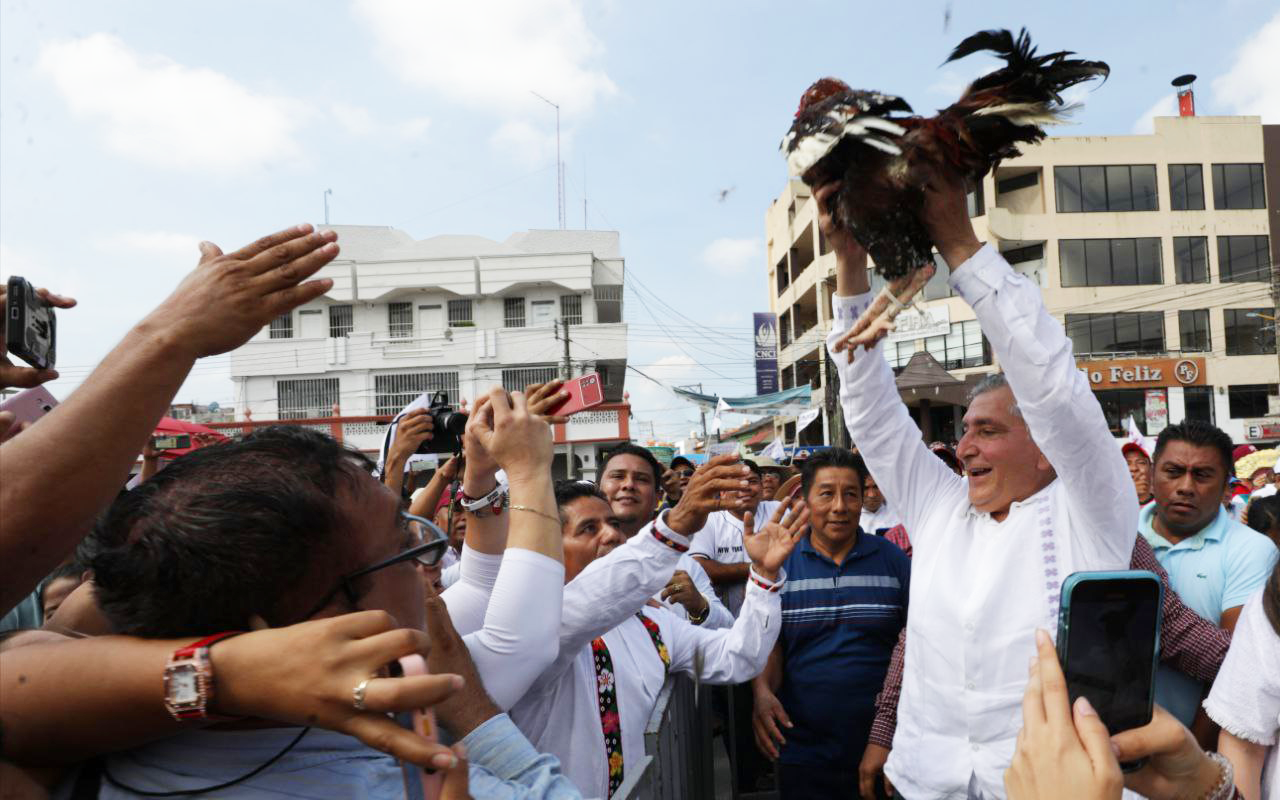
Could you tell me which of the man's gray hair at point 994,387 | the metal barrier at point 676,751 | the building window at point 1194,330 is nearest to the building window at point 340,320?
the building window at point 1194,330

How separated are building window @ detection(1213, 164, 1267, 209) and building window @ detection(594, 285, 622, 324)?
21850 mm

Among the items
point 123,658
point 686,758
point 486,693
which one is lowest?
point 686,758

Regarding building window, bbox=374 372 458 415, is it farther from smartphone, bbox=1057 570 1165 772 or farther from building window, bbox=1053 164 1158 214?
smartphone, bbox=1057 570 1165 772

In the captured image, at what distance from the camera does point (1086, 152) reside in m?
30.0

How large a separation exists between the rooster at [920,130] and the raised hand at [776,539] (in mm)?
1639

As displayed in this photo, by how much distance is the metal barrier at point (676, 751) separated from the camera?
89.3 inches

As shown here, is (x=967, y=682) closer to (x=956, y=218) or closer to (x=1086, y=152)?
(x=956, y=218)

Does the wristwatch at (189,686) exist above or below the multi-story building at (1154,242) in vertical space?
below

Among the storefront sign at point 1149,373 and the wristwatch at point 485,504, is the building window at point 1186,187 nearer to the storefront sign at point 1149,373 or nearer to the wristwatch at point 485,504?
the storefront sign at point 1149,373

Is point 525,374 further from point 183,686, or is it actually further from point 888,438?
point 183,686

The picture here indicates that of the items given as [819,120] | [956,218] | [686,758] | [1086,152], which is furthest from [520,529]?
[1086,152]

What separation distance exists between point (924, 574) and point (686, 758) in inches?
56.6

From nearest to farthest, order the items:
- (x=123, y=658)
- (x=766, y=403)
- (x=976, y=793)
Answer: (x=123, y=658), (x=976, y=793), (x=766, y=403)

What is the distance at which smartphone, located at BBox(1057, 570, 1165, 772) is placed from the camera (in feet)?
3.99
